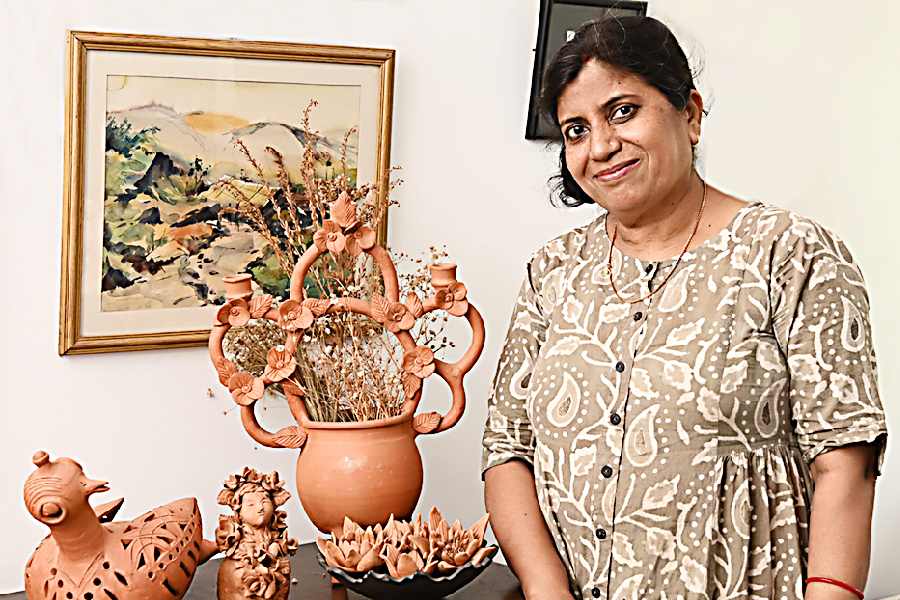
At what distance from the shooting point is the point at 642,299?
1.67 metres

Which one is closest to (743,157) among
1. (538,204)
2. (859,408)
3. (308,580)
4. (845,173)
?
Answer: (845,173)

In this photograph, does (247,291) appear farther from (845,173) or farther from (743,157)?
(845,173)

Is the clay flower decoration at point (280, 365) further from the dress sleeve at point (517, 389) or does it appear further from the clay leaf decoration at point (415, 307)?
the dress sleeve at point (517, 389)

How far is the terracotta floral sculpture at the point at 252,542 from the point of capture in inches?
62.0

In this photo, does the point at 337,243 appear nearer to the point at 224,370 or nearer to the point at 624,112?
the point at 224,370

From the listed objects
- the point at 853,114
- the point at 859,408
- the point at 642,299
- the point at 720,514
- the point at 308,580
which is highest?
the point at 853,114

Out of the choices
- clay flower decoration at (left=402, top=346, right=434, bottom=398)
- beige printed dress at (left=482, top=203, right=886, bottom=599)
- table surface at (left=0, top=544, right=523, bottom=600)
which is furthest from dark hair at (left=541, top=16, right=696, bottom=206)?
table surface at (left=0, top=544, right=523, bottom=600)

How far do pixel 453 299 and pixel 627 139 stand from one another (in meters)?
0.37

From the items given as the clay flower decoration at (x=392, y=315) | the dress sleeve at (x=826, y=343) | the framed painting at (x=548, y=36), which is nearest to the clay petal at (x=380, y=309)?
the clay flower decoration at (x=392, y=315)

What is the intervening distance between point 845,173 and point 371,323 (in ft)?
4.62

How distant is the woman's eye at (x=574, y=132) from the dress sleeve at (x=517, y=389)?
0.26m

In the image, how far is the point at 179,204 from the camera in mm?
1930

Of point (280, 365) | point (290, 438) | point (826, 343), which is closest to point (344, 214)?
point (280, 365)

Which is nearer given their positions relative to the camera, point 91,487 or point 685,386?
point 91,487
